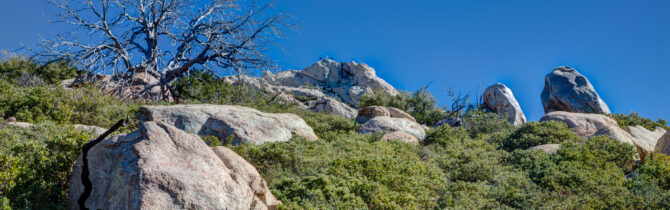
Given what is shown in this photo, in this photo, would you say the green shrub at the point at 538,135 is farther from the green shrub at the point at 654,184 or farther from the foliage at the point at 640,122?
the foliage at the point at 640,122

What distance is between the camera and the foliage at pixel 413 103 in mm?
26209

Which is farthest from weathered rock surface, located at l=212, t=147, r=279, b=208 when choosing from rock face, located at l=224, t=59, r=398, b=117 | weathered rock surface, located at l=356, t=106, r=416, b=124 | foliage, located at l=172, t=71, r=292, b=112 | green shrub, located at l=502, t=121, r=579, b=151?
rock face, located at l=224, t=59, r=398, b=117

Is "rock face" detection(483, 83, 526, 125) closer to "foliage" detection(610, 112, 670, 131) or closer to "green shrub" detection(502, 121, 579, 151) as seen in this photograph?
"foliage" detection(610, 112, 670, 131)

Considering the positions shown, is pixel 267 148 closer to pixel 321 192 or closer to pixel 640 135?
pixel 321 192

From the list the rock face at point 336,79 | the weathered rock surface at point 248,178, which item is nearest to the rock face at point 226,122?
the weathered rock surface at point 248,178

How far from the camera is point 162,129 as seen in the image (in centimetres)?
589

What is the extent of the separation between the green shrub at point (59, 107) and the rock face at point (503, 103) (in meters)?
24.9

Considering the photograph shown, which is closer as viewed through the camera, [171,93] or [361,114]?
[361,114]

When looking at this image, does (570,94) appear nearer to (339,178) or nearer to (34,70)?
(339,178)

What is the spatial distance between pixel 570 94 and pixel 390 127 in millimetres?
20334

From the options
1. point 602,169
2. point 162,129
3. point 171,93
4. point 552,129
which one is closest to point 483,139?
point 552,129

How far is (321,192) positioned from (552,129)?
11.5 meters

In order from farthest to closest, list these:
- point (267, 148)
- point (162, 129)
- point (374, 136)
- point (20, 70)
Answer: point (20, 70), point (374, 136), point (267, 148), point (162, 129)

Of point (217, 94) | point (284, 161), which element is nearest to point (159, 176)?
point (284, 161)
